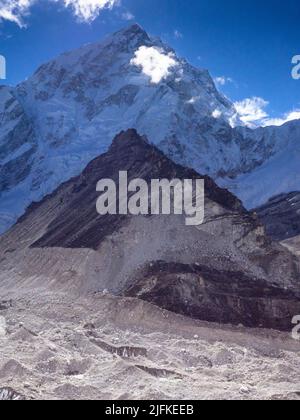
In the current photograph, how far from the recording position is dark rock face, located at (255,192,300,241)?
86750mm

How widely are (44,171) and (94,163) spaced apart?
48.7 m

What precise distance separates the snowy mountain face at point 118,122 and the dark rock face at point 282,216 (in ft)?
39.9

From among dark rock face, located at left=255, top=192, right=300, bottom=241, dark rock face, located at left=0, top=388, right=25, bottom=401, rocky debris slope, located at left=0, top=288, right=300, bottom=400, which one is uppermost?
dark rock face, located at left=255, top=192, right=300, bottom=241

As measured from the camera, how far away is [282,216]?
94125mm

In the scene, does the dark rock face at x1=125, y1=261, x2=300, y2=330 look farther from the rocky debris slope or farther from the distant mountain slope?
the rocky debris slope

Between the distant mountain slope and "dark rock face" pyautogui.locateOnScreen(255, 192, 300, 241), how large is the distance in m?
27.4

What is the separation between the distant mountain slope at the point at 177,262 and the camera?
4441 cm

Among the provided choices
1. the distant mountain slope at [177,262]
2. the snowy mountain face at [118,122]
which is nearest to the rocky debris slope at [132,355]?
the distant mountain slope at [177,262]

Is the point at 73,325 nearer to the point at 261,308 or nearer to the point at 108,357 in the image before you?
the point at 108,357

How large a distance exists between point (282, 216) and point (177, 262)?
47.8 meters

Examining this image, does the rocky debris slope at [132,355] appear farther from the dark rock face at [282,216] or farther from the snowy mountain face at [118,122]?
the snowy mountain face at [118,122]

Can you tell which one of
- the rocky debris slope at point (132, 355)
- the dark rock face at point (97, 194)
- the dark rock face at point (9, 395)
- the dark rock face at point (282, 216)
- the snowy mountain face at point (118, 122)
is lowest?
the dark rock face at point (9, 395)

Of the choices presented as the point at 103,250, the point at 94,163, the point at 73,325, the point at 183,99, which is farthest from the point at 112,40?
the point at 73,325

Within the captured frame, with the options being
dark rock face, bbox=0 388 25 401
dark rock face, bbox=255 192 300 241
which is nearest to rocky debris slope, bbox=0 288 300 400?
dark rock face, bbox=0 388 25 401
